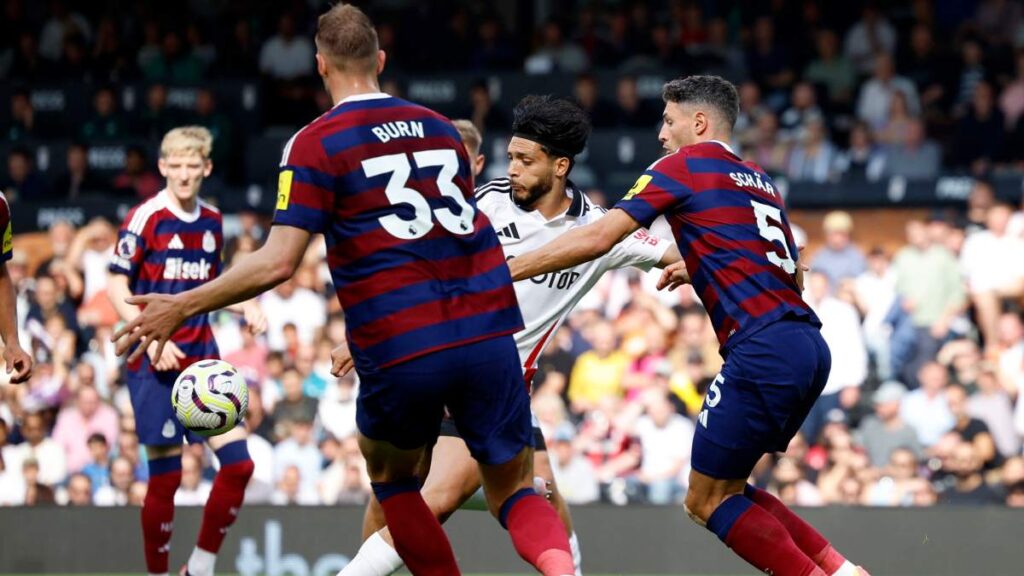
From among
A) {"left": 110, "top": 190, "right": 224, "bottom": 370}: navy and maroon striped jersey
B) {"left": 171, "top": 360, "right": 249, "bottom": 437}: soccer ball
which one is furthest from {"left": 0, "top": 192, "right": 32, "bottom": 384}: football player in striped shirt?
{"left": 110, "top": 190, "right": 224, "bottom": 370}: navy and maroon striped jersey

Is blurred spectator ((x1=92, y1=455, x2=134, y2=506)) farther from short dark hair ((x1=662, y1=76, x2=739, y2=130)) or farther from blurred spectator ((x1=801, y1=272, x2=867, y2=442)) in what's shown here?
short dark hair ((x1=662, y1=76, x2=739, y2=130))

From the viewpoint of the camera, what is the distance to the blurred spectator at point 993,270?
11.5 metres

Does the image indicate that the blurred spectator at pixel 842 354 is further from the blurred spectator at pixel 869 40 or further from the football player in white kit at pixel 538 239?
the football player in white kit at pixel 538 239

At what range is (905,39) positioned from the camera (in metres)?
15.2

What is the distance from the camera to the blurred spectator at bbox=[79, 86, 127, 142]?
588 inches

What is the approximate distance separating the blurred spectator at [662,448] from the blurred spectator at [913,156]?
3.45 m

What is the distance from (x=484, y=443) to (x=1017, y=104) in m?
9.43

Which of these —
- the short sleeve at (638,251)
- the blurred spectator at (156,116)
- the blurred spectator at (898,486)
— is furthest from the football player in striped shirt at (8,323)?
the blurred spectator at (156,116)

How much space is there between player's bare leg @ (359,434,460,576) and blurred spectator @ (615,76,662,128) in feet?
28.5

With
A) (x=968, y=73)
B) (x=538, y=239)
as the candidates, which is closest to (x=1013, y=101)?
(x=968, y=73)

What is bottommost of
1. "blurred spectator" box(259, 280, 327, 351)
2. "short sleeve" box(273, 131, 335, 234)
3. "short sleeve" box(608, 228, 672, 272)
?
"blurred spectator" box(259, 280, 327, 351)

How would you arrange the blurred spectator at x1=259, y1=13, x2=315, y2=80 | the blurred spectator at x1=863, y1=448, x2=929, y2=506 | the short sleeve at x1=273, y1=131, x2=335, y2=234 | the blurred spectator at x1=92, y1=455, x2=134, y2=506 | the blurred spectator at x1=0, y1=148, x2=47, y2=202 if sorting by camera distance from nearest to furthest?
the short sleeve at x1=273, y1=131, x2=335, y2=234 < the blurred spectator at x1=863, y1=448, x2=929, y2=506 < the blurred spectator at x1=92, y1=455, x2=134, y2=506 < the blurred spectator at x1=0, y1=148, x2=47, y2=202 < the blurred spectator at x1=259, y1=13, x2=315, y2=80

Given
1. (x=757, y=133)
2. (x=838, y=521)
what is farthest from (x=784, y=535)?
(x=757, y=133)

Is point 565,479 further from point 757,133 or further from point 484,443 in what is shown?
point 484,443
